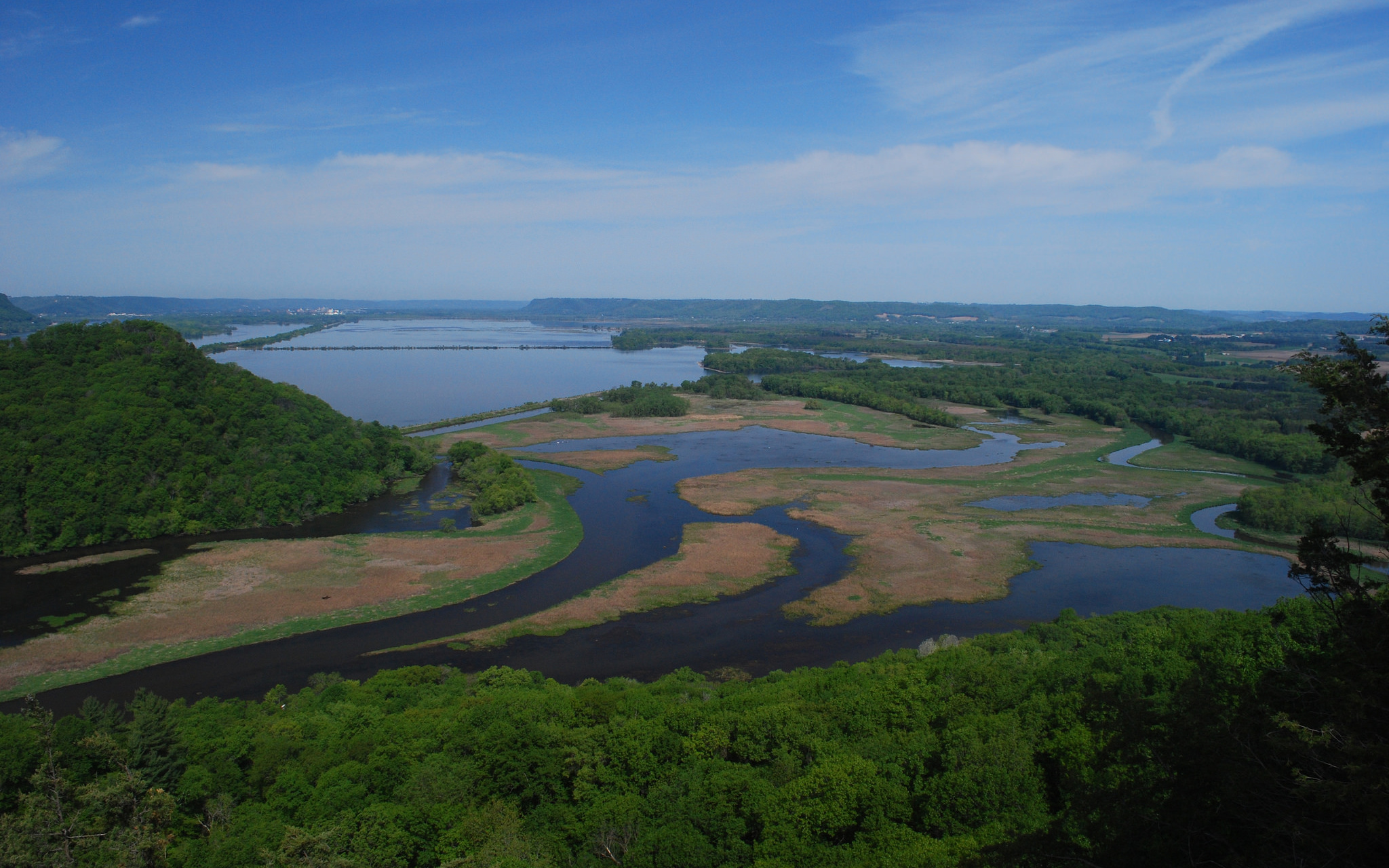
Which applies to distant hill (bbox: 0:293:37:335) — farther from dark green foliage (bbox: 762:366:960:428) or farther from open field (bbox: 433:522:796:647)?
open field (bbox: 433:522:796:647)

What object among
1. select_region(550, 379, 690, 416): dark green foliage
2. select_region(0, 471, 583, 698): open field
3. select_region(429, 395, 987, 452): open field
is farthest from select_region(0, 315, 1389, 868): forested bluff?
select_region(550, 379, 690, 416): dark green foliage

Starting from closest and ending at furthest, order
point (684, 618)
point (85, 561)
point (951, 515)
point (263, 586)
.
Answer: point (684, 618), point (263, 586), point (85, 561), point (951, 515)

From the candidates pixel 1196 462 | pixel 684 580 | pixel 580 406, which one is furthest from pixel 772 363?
pixel 684 580

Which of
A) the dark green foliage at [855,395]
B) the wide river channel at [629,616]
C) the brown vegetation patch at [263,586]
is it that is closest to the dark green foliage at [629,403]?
the dark green foliage at [855,395]

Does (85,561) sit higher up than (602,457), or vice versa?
(602,457)

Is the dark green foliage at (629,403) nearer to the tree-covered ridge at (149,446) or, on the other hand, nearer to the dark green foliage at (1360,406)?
the tree-covered ridge at (149,446)

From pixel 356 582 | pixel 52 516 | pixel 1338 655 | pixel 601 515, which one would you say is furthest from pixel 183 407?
pixel 1338 655

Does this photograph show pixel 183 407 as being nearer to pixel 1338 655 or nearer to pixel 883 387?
pixel 1338 655

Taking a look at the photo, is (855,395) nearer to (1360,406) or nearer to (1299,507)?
(1299,507)
